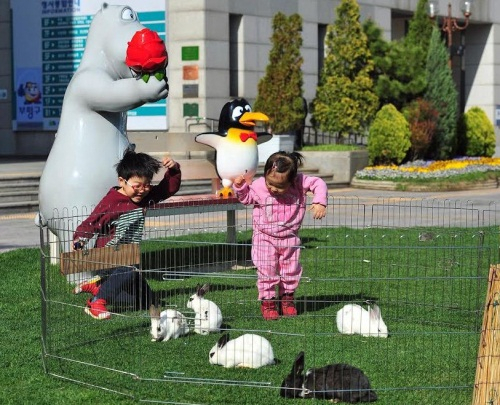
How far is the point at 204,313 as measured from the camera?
7.55 metres

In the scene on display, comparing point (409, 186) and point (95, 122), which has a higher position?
point (95, 122)

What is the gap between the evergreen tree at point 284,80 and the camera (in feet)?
Result: 78.0

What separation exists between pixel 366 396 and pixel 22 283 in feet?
16.4

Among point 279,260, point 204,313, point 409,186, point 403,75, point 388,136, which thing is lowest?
point 409,186

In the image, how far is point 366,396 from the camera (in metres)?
6.02

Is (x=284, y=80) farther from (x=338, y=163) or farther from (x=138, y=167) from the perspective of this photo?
(x=138, y=167)

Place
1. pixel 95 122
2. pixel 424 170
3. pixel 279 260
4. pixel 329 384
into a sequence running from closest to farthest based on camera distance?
pixel 329 384
pixel 279 260
pixel 95 122
pixel 424 170

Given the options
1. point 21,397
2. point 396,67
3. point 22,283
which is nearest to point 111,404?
point 21,397

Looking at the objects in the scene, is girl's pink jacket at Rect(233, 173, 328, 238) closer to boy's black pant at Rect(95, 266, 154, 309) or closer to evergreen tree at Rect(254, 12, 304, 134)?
boy's black pant at Rect(95, 266, 154, 309)

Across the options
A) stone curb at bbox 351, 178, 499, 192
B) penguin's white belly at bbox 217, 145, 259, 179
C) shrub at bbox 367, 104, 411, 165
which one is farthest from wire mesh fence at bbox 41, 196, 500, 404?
shrub at bbox 367, 104, 411, 165

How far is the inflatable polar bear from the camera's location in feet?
31.9

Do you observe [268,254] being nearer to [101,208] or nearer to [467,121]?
[101,208]

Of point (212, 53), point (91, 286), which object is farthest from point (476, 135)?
point (91, 286)

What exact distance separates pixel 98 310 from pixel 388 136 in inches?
668
